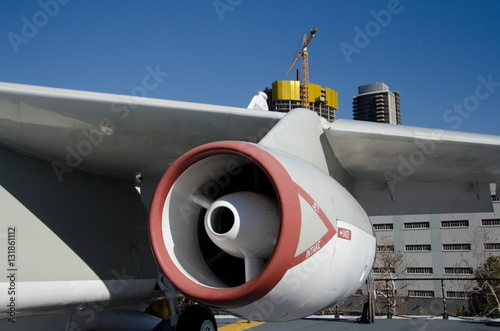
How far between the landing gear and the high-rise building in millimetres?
137291

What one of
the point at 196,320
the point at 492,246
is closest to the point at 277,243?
the point at 196,320

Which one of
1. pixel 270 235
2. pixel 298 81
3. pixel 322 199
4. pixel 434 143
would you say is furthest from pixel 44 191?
pixel 298 81

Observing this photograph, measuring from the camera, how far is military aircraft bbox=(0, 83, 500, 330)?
3.39 meters

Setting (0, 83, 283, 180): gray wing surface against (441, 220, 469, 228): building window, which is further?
(441, 220, 469, 228): building window

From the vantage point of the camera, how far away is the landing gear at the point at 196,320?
20.2 ft

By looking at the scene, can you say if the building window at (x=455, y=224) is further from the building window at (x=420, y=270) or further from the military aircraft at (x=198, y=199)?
the military aircraft at (x=198, y=199)

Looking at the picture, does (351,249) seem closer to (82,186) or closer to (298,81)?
(82,186)

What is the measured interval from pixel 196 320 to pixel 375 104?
460ft

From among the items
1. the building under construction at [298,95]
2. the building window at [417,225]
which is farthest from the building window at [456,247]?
the building under construction at [298,95]

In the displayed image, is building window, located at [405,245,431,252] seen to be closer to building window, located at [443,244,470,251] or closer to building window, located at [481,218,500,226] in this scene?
building window, located at [443,244,470,251]

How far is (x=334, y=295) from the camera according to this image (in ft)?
12.0

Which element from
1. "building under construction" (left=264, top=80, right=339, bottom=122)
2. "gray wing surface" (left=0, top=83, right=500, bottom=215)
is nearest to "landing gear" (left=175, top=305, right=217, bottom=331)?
"gray wing surface" (left=0, top=83, right=500, bottom=215)

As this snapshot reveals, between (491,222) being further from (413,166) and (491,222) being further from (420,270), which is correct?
(413,166)

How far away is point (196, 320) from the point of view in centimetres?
623
